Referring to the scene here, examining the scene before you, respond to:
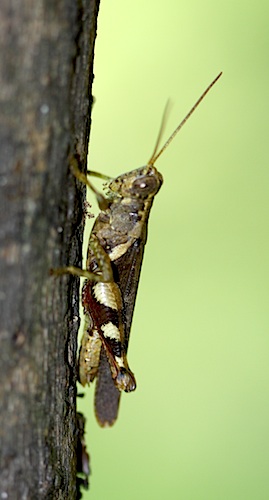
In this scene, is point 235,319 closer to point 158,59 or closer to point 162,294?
point 162,294

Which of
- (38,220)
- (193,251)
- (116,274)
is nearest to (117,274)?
(116,274)

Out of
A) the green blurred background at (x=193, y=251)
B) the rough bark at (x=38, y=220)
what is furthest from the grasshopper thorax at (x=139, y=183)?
the green blurred background at (x=193, y=251)

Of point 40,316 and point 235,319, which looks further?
point 235,319

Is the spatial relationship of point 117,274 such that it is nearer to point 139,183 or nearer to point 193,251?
point 139,183

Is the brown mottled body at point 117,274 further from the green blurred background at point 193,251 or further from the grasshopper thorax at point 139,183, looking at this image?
the green blurred background at point 193,251

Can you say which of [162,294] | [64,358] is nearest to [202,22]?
[162,294]

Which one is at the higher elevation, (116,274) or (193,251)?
(193,251)

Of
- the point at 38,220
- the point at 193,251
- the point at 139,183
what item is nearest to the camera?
the point at 38,220

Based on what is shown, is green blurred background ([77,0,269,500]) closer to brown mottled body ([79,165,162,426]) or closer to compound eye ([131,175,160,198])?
brown mottled body ([79,165,162,426])
